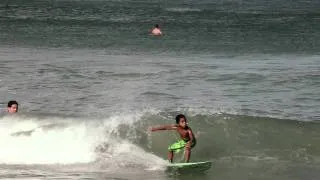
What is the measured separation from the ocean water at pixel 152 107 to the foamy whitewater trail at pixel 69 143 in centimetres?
3

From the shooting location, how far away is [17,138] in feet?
59.2

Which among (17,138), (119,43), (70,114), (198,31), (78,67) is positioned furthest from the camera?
(198,31)

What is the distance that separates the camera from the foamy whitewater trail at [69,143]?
1650cm

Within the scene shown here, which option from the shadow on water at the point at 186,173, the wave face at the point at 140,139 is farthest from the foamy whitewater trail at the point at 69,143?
the shadow on water at the point at 186,173

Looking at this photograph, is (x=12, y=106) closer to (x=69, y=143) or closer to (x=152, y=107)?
(x=69, y=143)

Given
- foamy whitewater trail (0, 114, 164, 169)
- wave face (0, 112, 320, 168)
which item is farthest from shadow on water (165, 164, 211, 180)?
wave face (0, 112, 320, 168)

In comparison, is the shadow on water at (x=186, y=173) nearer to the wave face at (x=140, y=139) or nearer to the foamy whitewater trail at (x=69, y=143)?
the foamy whitewater trail at (x=69, y=143)

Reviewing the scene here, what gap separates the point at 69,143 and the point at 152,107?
5.72 meters

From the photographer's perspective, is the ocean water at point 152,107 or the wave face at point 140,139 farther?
the wave face at point 140,139

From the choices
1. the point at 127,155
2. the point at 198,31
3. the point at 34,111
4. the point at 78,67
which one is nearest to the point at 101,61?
the point at 78,67

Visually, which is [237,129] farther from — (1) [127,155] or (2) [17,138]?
(2) [17,138]

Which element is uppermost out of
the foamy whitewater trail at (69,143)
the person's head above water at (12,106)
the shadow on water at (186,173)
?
the person's head above water at (12,106)

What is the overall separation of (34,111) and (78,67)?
11.9 meters

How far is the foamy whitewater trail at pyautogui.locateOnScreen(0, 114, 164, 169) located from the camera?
54.1 ft
